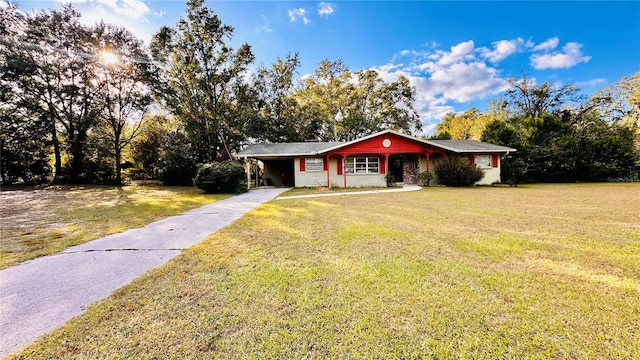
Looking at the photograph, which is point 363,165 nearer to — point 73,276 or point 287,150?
point 287,150

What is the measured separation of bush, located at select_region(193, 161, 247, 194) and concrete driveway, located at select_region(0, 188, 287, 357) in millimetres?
8164

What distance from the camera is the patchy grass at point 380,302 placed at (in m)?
2.04

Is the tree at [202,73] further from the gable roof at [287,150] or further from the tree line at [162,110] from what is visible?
the gable roof at [287,150]

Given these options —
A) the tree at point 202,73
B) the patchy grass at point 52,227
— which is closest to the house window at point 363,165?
the patchy grass at point 52,227

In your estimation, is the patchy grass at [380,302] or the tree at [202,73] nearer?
the patchy grass at [380,302]

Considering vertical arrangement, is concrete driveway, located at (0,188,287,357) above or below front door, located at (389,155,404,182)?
below

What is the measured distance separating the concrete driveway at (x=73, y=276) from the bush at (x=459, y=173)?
15160 millimetres

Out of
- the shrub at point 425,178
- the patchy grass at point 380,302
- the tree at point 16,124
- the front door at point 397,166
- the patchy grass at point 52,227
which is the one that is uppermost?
the tree at point 16,124

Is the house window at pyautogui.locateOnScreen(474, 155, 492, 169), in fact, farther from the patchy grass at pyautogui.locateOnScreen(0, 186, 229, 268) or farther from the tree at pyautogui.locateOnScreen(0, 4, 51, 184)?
the tree at pyautogui.locateOnScreen(0, 4, 51, 184)

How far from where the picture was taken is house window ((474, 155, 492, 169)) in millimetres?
18188

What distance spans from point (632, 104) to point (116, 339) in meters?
37.0

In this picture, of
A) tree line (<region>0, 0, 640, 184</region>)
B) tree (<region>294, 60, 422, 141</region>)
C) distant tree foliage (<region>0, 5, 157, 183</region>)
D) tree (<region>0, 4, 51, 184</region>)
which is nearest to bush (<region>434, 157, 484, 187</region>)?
tree line (<region>0, 0, 640, 184</region>)

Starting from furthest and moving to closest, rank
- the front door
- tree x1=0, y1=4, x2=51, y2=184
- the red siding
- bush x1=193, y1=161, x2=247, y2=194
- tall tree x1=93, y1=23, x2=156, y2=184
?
tall tree x1=93, y1=23, x2=156, y2=184 → the front door → tree x1=0, y1=4, x2=51, y2=184 → the red siding → bush x1=193, y1=161, x2=247, y2=194

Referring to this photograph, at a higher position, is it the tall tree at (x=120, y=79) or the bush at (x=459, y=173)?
the tall tree at (x=120, y=79)
